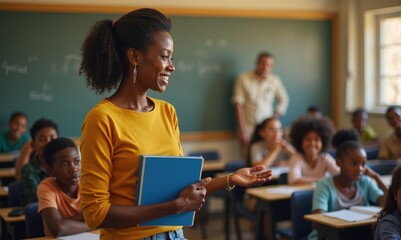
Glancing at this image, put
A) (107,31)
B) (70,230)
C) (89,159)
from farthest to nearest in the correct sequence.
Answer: (70,230), (107,31), (89,159)

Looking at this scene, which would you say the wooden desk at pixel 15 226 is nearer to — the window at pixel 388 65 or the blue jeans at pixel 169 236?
the blue jeans at pixel 169 236

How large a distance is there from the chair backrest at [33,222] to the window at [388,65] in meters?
4.43

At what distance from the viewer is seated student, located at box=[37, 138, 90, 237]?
2834mm

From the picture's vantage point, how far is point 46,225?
2.81 metres

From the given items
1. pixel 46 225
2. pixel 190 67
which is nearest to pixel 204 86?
pixel 190 67

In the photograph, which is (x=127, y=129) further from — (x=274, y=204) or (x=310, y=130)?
(x=310, y=130)

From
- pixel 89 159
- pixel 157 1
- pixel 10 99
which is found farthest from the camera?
pixel 157 1

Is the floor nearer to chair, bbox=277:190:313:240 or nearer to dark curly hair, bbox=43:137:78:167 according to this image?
chair, bbox=277:190:313:240

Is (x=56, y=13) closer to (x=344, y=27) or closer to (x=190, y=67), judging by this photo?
(x=190, y=67)

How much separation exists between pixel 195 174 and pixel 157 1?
5.07 m

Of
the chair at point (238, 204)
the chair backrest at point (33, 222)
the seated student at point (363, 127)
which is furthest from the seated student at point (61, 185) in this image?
the seated student at point (363, 127)

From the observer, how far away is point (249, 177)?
5.49ft

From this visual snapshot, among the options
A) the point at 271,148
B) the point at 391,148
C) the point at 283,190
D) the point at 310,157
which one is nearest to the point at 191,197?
the point at 283,190

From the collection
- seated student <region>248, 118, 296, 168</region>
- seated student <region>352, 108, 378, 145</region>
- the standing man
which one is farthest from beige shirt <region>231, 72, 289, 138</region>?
seated student <region>248, 118, 296, 168</region>
